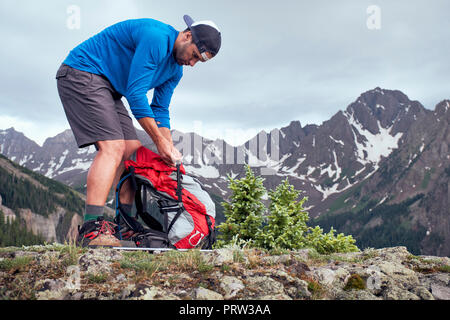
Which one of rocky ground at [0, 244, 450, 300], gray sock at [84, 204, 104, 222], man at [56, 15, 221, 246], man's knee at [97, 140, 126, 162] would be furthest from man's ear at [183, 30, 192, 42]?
rocky ground at [0, 244, 450, 300]

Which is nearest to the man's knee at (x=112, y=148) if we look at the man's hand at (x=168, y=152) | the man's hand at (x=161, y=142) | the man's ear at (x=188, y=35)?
the man's hand at (x=161, y=142)

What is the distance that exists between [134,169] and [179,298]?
3.78 meters

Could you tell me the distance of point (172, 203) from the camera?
6.56m

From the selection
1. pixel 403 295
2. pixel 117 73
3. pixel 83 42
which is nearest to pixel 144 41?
pixel 117 73

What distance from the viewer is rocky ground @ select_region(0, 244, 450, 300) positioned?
309 cm

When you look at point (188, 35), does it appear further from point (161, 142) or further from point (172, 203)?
point (172, 203)

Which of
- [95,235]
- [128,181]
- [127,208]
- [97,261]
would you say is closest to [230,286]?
[97,261]

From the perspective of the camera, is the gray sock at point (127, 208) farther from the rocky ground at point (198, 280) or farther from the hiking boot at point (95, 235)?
the rocky ground at point (198, 280)

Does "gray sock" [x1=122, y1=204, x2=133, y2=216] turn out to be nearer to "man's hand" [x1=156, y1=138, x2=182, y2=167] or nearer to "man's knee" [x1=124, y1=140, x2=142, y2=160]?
"man's knee" [x1=124, y1=140, x2=142, y2=160]

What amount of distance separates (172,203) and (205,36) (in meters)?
3.05

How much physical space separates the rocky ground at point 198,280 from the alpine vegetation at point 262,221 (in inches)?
484

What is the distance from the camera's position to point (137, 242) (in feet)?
20.0

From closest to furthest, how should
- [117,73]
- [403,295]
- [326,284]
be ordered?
[403,295]
[326,284]
[117,73]

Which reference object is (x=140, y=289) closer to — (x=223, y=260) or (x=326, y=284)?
(x=223, y=260)
